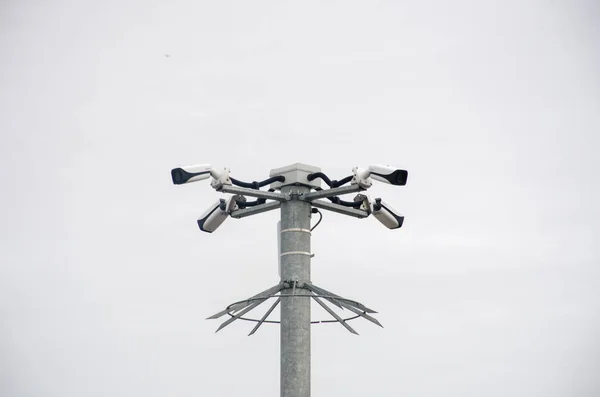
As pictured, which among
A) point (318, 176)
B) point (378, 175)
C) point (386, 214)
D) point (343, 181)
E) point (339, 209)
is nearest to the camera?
point (378, 175)

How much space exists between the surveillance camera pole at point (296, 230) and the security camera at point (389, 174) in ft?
0.09

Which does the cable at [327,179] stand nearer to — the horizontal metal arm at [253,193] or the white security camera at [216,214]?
the horizontal metal arm at [253,193]

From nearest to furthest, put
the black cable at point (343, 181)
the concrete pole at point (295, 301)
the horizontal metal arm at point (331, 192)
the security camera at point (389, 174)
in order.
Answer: the security camera at point (389, 174) < the horizontal metal arm at point (331, 192) < the concrete pole at point (295, 301) < the black cable at point (343, 181)

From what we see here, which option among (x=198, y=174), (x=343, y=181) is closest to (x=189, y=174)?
(x=198, y=174)

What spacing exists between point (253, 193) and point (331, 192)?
199 centimetres

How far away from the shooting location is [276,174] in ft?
81.9

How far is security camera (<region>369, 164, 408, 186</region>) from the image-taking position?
22156 millimetres

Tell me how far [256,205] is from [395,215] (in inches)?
145

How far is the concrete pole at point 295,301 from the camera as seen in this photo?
23250 mm

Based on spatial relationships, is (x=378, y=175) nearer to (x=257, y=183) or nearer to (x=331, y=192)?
(x=331, y=192)

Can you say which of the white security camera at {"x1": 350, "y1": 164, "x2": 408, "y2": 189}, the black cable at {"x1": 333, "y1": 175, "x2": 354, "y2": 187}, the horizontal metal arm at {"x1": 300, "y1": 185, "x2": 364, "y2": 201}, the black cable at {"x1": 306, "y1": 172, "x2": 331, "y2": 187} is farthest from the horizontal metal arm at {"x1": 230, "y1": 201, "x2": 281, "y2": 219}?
the white security camera at {"x1": 350, "y1": 164, "x2": 408, "y2": 189}

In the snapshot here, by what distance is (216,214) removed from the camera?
2458cm

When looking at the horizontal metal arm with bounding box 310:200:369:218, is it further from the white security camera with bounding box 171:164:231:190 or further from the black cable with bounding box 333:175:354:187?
the white security camera with bounding box 171:164:231:190

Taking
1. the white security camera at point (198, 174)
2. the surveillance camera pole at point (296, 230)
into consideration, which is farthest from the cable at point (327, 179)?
the white security camera at point (198, 174)
